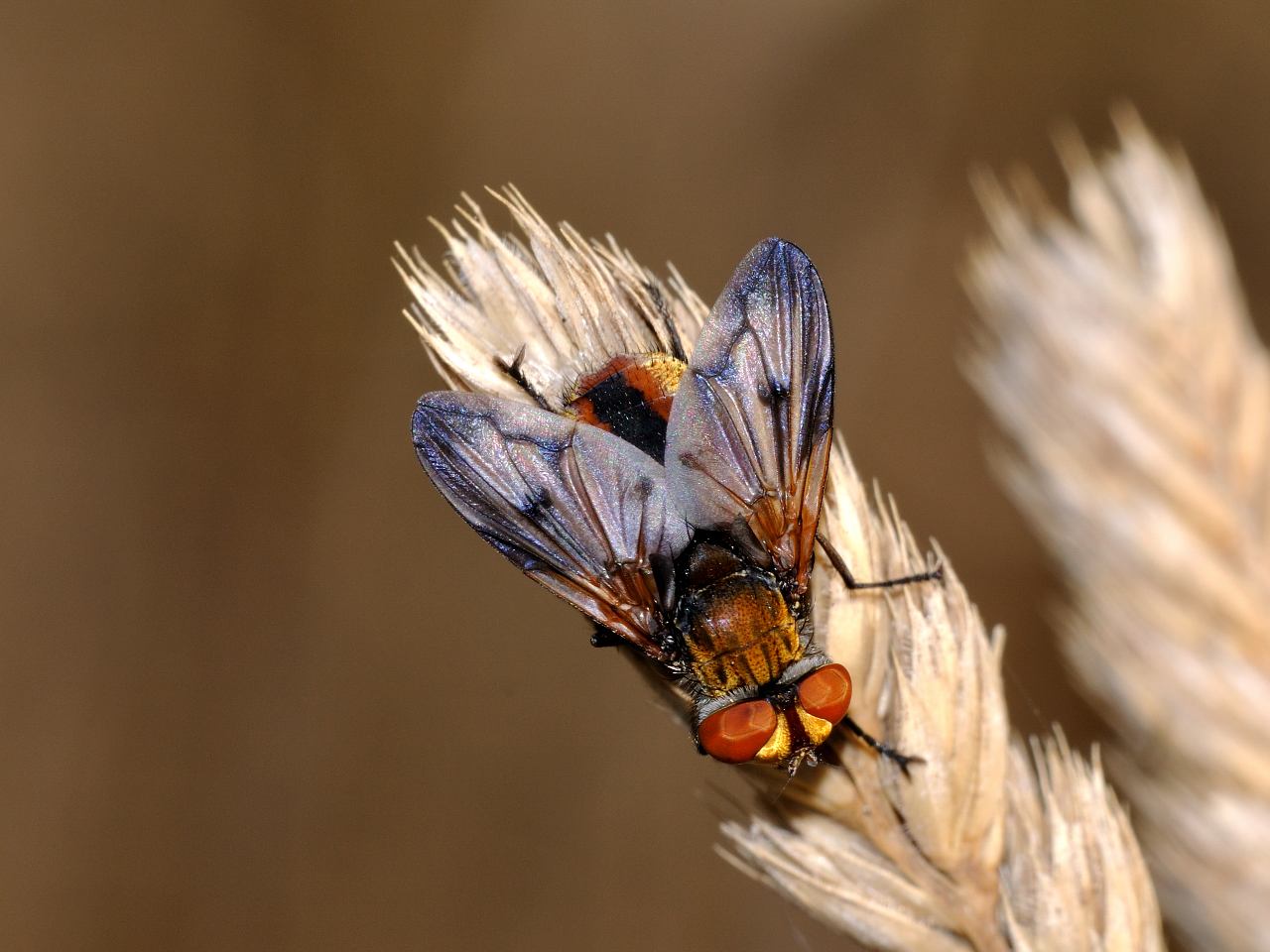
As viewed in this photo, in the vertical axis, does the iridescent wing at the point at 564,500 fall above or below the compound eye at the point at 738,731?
above

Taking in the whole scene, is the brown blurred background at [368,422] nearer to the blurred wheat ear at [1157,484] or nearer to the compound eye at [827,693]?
the blurred wheat ear at [1157,484]

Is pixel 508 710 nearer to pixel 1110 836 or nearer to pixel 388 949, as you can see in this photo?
pixel 388 949

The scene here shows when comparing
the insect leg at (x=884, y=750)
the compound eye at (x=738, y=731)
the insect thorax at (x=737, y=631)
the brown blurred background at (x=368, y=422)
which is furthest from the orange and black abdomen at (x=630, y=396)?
the brown blurred background at (x=368, y=422)

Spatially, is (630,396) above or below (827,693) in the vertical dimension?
above

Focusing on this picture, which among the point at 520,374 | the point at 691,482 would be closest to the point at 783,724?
the point at 691,482

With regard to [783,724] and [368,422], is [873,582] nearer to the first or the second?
[783,724]

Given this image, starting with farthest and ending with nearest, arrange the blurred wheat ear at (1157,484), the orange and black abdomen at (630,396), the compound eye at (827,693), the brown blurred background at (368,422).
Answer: the brown blurred background at (368,422), the blurred wheat ear at (1157,484), the orange and black abdomen at (630,396), the compound eye at (827,693)
